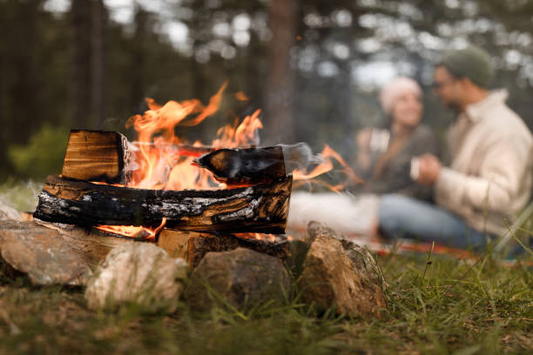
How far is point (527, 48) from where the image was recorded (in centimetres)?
1059

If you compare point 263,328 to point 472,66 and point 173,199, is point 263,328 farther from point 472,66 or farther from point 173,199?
point 472,66

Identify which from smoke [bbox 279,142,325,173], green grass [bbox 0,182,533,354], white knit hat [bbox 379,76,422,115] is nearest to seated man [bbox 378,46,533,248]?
white knit hat [bbox 379,76,422,115]

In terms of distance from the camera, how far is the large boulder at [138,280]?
5.24 ft

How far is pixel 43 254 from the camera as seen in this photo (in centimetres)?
184

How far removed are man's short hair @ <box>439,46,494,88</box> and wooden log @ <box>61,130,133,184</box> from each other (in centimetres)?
401

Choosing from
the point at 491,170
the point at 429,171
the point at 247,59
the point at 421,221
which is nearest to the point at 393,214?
the point at 421,221

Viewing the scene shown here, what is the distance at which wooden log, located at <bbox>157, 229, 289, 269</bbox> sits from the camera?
2016 mm

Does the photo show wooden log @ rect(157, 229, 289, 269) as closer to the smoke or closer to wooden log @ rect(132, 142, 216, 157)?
the smoke

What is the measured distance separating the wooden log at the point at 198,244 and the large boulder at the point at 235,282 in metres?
0.25

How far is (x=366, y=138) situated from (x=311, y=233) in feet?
11.5

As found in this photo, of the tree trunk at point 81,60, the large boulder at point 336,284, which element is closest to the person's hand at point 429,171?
the large boulder at point 336,284

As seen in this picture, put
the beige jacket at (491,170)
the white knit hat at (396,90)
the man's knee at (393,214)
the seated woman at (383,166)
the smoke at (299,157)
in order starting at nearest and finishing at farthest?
the smoke at (299,157), the beige jacket at (491,170), the man's knee at (393,214), the seated woman at (383,166), the white knit hat at (396,90)

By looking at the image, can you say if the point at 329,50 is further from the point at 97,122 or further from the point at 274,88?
the point at 97,122

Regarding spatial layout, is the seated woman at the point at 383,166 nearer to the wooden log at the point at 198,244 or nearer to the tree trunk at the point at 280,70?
the tree trunk at the point at 280,70
